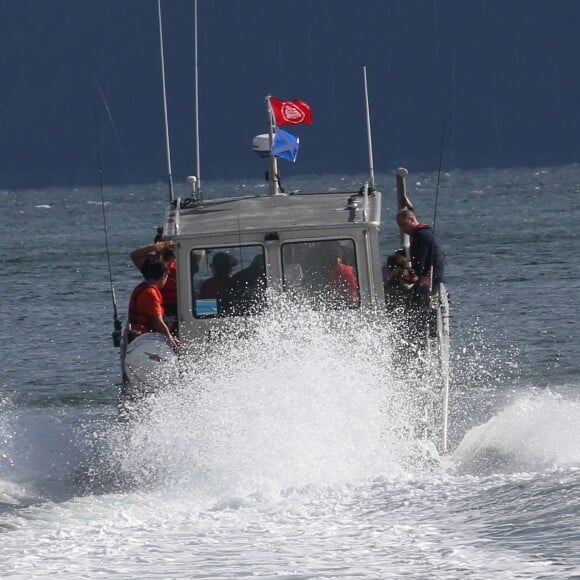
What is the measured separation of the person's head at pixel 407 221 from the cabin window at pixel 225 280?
1661 mm

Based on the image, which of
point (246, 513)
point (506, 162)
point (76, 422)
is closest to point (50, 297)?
point (76, 422)

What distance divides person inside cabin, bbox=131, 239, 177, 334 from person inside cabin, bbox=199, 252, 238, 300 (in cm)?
42

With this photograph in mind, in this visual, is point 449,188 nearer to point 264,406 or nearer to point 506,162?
point 506,162

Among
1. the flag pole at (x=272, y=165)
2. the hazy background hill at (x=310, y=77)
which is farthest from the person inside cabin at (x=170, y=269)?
the hazy background hill at (x=310, y=77)

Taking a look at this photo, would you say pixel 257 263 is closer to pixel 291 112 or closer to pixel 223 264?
pixel 223 264

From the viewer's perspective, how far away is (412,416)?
37.2ft

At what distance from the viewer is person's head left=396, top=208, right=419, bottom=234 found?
12.3 metres

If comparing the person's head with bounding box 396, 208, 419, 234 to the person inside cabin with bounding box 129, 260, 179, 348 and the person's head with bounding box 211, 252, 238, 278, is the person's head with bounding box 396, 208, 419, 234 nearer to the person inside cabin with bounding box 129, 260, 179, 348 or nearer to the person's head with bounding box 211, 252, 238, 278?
the person's head with bounding box 211, 252, 238, 278

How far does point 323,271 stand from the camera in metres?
11.4

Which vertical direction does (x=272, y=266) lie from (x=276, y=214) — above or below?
below

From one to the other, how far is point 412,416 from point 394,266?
1654 mm

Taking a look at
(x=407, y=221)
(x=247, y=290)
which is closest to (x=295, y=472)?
(x=247, y=290)

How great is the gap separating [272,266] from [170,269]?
1.13 metres

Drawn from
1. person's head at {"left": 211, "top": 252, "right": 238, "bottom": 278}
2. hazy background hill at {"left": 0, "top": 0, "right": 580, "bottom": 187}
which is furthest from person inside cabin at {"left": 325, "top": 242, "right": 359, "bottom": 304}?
hazy background hill at {"left": 0, "top": 0, "right": 580, "bottom": 187}
